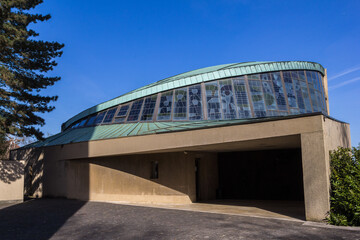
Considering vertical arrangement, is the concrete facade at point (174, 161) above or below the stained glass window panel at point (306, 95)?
below

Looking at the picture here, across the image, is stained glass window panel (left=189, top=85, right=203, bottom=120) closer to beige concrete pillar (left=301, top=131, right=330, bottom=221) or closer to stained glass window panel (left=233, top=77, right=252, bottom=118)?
stained glass window panel (left=233, top=77, right=252, bottom=118)

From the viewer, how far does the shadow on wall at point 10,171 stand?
674 inches

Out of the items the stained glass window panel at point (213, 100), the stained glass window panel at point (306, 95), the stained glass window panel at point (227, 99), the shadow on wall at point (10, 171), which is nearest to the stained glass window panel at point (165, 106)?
the stained glass window panel at point (213, 100)

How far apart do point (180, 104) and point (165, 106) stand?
887 mm

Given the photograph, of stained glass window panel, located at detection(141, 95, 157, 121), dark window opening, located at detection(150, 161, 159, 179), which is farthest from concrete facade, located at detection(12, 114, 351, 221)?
stained glass window panel, located at detection(141, 95, 157, 121)

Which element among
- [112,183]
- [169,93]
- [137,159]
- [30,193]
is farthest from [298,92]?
[30,193]

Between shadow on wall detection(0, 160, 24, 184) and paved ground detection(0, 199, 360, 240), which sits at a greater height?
shadow on wall detection(0, 160, 24, 184)

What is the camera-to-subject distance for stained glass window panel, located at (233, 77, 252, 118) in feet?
53.0

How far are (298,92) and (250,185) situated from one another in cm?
575

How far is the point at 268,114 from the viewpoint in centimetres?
1609

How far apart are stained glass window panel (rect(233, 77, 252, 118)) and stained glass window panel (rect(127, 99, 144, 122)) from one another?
5581mm

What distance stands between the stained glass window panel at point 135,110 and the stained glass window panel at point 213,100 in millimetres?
4094

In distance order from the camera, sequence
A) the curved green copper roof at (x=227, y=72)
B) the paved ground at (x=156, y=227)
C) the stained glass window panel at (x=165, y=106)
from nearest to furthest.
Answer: the paved ground at (x=156, y=227)
the stained glass window panel at (x=165, y=106)
the curved green copper roof at (x=227, y=72)

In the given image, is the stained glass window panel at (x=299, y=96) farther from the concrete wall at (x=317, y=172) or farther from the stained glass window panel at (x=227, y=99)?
the concrete wall at (x=317, y=172)
